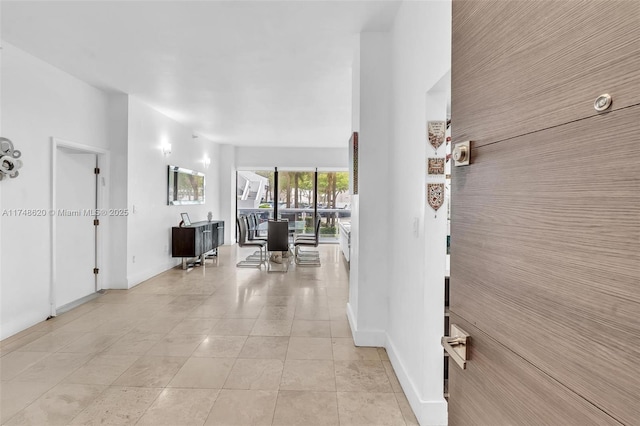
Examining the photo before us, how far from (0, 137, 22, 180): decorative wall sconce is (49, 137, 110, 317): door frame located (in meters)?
0.49

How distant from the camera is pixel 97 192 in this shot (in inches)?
195

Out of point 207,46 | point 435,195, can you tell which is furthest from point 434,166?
point 207,46

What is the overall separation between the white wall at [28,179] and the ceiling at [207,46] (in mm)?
230

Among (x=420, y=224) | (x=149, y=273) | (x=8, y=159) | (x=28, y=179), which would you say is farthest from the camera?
(x=149, y=273)

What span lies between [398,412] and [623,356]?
6.52 ft

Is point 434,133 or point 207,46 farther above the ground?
point 207,46

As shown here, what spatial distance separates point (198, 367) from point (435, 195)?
7.23 feet

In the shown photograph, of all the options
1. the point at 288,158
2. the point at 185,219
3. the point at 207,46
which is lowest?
the point at 185,219

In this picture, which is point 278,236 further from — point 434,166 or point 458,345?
point 458,345

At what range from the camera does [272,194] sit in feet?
33.0

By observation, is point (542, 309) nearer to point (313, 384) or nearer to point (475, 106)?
point (475, 106)

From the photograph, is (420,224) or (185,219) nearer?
(420,224)

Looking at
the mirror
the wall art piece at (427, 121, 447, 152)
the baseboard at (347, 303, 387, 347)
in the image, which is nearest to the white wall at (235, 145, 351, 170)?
the mirror

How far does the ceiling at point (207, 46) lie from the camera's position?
280 centimetres
